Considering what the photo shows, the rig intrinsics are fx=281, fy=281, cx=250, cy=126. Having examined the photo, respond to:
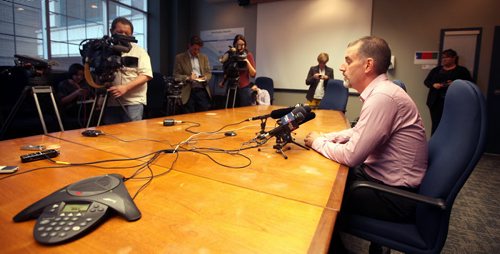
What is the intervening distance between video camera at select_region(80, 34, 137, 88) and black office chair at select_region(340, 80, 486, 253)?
186 centimetres

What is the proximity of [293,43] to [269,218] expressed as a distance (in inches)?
196

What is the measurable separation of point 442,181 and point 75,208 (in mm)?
1056

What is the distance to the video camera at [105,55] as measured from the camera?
2047 mm

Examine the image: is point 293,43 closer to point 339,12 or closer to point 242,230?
point 339,12

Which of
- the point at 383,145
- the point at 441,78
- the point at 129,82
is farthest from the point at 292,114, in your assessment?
the point at 441,78

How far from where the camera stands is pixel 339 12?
4.74 m

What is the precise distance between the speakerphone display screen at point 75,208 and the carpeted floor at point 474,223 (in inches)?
59.8

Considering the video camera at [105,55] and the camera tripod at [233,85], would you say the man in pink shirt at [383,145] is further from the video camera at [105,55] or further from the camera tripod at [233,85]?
the camera tripod at [233,85]

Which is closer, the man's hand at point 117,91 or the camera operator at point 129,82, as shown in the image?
the man's hand at point 117,91

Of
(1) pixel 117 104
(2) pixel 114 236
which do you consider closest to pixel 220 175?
(2) pixel 114 236

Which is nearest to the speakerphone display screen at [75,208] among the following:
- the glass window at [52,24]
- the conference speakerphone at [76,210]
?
the conference speakerphone at [76,210]

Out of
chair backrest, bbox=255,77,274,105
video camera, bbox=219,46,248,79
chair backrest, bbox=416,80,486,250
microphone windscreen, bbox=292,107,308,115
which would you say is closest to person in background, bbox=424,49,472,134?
chair backrest, bbox=255,77,274,105

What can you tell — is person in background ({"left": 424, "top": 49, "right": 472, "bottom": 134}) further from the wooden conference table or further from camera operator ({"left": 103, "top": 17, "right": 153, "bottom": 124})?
camera operator ({"left": 103, "top": 17, "right": 153, "bottom": 124})

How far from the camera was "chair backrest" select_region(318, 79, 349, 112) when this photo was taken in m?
3.47
